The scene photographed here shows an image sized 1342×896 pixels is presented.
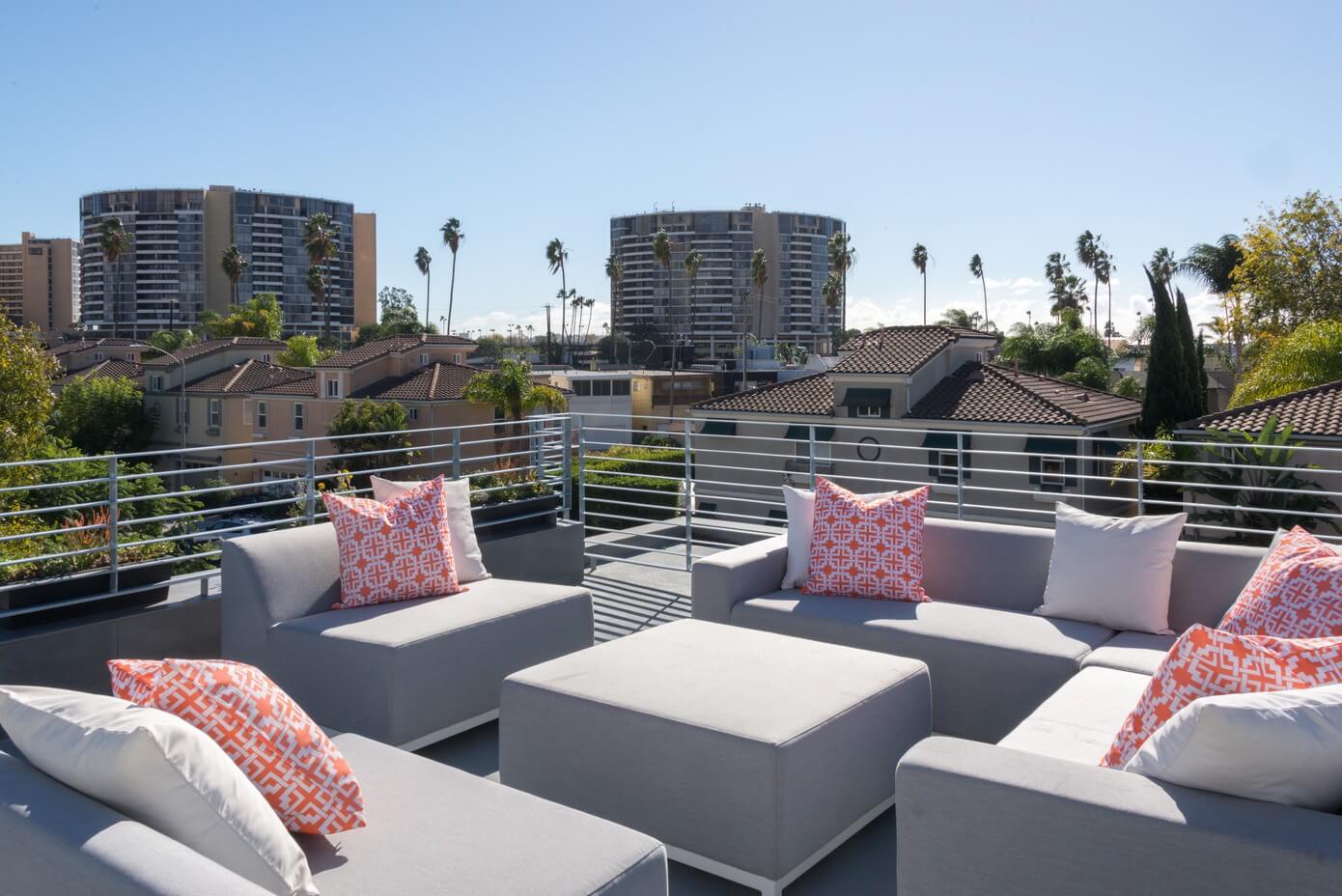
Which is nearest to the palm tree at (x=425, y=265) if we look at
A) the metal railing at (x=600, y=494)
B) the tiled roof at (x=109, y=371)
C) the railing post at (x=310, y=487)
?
the tiled roof at (x=109, y=371)

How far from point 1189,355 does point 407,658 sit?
2367 cm

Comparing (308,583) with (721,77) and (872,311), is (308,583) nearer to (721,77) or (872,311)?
(721,77)

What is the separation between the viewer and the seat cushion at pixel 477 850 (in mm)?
1865

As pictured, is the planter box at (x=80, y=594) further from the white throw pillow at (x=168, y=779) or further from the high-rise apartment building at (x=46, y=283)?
the high-rise apartment building at (x=46, y=283)

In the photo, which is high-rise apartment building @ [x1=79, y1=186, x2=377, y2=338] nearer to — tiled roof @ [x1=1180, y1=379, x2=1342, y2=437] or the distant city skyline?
the distant city skyline

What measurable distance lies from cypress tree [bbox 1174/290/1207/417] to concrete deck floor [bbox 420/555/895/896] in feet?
67.1

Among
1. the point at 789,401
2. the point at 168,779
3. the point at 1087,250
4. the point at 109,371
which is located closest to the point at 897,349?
the point at 789,401

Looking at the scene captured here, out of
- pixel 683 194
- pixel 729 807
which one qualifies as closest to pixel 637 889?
pixel 729 807

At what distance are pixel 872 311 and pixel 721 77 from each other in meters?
72.5

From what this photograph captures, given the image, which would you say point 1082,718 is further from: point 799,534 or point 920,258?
point 920,258

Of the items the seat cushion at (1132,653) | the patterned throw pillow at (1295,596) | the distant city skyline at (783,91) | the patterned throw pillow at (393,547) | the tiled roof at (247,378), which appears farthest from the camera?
the tiled roof at (247,378)

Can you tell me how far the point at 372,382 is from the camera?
3653 centimetres

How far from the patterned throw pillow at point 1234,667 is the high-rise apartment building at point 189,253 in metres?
80.8

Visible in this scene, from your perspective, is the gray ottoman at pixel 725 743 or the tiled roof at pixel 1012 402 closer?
the gray ottoman at pixel 725 743
